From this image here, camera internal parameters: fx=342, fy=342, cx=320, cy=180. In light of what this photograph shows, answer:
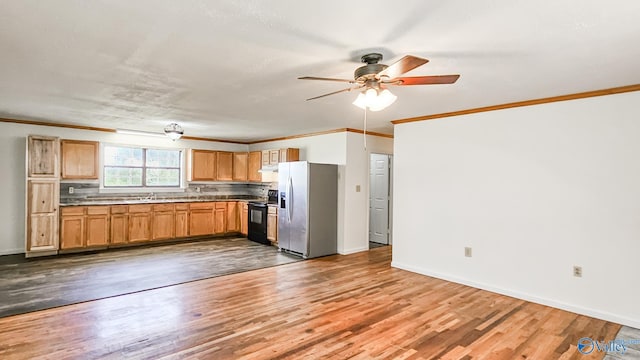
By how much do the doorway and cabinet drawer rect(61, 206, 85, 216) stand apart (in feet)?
17.6

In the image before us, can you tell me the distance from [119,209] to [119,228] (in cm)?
35

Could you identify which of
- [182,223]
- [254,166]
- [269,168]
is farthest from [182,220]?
[269,168]

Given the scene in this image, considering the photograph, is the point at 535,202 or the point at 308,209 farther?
the point at 308,209

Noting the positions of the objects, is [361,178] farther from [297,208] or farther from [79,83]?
[79,83]

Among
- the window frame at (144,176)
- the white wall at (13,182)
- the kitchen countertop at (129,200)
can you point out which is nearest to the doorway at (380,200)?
the kitchen countertop at (129,200)

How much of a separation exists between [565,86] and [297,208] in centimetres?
411

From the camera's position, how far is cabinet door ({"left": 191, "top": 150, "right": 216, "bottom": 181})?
7598mm

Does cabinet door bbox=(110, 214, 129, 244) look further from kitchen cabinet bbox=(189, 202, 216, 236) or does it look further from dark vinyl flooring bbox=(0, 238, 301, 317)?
kitchen cabinet bbox=(189, 202, 216, 236)

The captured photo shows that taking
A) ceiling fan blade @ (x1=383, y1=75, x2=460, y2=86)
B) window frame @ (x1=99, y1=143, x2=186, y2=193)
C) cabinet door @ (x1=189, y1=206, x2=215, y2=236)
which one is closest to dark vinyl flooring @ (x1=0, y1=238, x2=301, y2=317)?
cabinet door @ (x1=189, y1=206, x2=215, y2=236)

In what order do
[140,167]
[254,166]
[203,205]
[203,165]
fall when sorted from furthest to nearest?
[254,166] → [203,165] → [203,205] → [140,167]

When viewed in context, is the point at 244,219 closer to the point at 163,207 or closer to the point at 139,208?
the point at 163,207

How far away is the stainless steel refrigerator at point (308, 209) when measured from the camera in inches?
230

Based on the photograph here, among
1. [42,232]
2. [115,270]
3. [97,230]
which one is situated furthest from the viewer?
[97,230]

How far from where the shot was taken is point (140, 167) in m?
7.23
